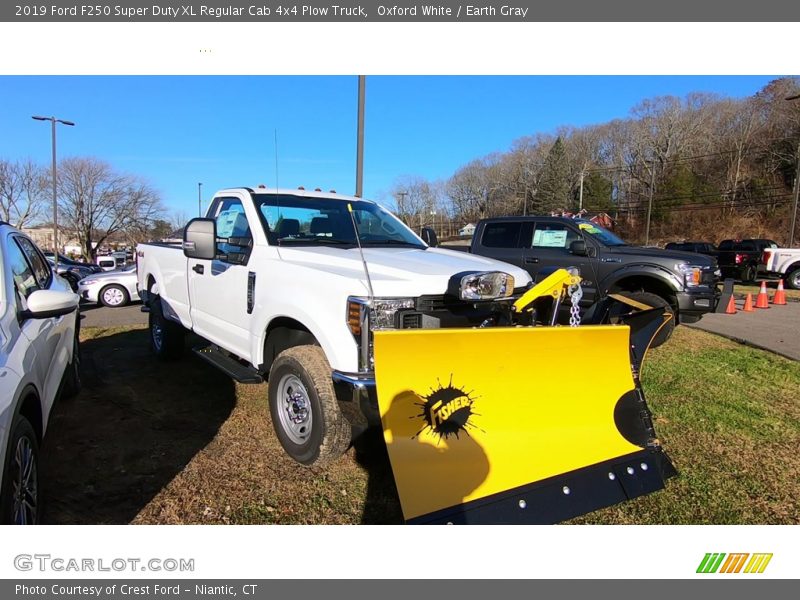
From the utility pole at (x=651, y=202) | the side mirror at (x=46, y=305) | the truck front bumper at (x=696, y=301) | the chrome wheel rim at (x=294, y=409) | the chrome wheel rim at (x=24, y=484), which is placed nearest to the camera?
the chrome wheel rim at (x=24, y=484)

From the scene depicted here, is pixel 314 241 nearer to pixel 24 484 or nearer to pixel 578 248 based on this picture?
pixel 24 484

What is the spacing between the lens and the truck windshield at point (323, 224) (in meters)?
4.20

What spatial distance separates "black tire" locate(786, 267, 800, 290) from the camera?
59.2 feet

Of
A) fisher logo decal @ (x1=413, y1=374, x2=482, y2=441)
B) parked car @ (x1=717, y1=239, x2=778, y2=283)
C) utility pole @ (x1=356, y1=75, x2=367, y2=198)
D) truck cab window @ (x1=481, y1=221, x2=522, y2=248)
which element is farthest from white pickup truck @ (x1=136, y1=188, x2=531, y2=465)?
parked car @ (x1=717, y1=239, x2=778, y2=283)

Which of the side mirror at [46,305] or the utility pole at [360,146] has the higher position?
the utility pole at [360,146]

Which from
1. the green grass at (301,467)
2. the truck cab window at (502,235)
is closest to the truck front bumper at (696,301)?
the green grass at (301,467)

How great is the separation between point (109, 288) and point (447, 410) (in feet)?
41.0

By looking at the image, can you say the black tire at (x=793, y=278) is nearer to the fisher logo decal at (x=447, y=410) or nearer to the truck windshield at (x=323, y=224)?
the truck windshield at (x=323, y=224)

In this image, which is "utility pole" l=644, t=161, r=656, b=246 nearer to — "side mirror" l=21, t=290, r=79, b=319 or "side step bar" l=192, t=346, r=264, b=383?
"side step bar" l=192, t=346, r=264, b=383

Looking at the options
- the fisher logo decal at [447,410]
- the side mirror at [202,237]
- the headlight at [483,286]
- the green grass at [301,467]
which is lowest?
the green grass at [301,467]

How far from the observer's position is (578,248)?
8258 millimetres

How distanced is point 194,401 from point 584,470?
12.6 ft

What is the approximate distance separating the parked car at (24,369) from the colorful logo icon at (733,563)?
3.45m

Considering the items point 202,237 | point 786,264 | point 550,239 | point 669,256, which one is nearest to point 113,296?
point 202,237
